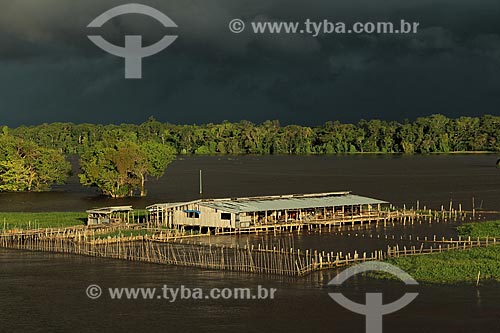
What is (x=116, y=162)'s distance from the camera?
100m

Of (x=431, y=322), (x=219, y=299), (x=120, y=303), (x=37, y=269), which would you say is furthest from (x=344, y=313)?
(x=37, y=269)

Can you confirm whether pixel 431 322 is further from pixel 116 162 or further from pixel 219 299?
pixel 116 162

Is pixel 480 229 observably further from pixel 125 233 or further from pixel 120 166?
pixel 120 166

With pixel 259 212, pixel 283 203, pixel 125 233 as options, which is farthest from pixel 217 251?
pixel 283 203

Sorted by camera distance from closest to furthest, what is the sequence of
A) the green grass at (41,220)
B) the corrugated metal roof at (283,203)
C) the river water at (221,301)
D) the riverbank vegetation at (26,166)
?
the river water at (221,301), the corrugated metal roof at (283,203), the green grass at (41,220), the riverbank vegetation at (26,166)

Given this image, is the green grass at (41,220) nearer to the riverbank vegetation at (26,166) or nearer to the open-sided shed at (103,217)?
the open-sided shed at (103,217)

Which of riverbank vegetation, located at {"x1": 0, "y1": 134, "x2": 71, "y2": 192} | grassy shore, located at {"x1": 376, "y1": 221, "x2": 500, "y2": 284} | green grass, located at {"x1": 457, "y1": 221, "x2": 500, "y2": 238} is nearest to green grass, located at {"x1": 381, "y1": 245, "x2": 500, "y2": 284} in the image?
grassy shore, located at {"x1": 376, "y1": 221, "x2": 500, "y2": 284}

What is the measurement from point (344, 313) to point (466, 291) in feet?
26.2

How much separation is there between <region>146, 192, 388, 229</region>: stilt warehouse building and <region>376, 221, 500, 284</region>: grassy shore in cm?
1739

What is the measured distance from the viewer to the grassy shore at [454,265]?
4366 centimetres

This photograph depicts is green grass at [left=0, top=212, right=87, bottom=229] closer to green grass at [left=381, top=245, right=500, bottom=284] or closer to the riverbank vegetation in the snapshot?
the riverbank vegetation

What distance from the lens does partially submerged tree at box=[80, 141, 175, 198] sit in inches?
3974

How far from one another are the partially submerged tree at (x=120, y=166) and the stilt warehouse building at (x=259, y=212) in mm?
31902

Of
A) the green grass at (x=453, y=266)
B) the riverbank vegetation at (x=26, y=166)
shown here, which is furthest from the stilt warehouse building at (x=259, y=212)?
the riverbank vegetation at (x=26, y=166)
